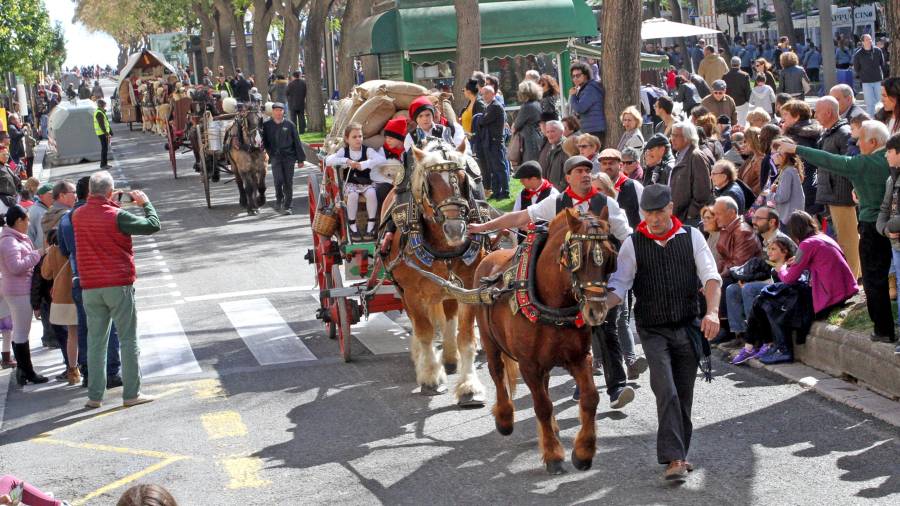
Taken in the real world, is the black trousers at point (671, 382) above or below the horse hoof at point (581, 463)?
above

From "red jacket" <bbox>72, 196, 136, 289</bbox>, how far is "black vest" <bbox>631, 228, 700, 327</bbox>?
15.7ft

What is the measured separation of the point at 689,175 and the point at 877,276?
Answer: 283 centimetres

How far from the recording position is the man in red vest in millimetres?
10789

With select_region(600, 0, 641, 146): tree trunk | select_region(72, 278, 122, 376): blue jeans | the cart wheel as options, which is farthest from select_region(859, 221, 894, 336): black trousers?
select_region(600, 0, 641, 146): tree trunk

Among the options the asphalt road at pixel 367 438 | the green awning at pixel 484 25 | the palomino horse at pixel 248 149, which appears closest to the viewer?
the asphalt road at pixel 367 438

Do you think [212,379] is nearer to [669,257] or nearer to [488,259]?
[488,259]

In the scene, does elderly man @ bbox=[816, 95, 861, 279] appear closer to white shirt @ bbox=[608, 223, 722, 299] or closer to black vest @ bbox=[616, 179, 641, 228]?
black vest @ bbox=[616, 179, 641, 228]

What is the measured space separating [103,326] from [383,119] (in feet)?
12.4

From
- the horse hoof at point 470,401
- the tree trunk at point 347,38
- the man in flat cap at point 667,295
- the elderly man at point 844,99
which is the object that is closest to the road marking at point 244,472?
the horse hoof at point 470,401

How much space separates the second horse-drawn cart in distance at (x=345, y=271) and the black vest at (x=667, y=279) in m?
3.94

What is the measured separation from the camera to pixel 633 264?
25.5ft

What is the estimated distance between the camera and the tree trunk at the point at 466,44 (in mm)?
24250

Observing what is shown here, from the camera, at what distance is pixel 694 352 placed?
781 centimetres

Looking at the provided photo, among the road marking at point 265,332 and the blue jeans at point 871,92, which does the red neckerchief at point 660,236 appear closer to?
the road marking at point 265,332
